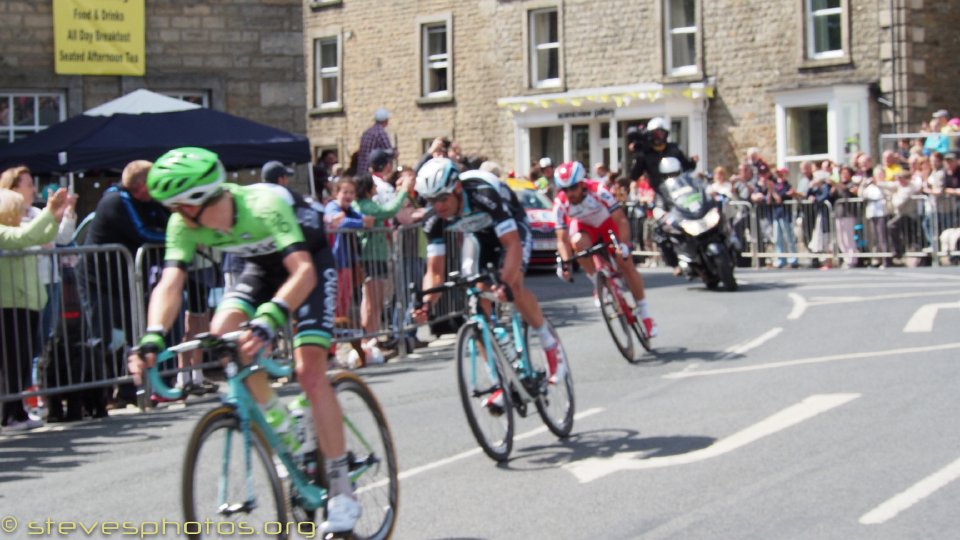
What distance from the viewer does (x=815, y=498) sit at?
792 cm

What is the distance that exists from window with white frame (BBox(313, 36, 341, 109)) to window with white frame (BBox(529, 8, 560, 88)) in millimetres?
8053

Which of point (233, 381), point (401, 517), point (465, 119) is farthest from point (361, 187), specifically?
point (465, 119)

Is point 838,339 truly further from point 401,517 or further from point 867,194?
point 867,194

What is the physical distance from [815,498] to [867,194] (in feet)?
61.4

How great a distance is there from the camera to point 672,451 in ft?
31.0

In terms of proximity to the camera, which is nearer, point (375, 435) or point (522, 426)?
point (375, 435)

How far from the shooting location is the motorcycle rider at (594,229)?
14.1 metres

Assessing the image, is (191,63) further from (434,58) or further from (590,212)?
(434,58)

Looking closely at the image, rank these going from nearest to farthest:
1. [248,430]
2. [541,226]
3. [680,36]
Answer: [248,430], [541,226], [680,36]

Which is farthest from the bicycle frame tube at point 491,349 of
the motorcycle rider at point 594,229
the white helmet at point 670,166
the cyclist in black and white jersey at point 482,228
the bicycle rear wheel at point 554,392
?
the white helmet at point 670,166

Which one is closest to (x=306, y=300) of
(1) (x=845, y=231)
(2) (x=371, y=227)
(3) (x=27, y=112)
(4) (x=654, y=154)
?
(2) (x=371, y=227)

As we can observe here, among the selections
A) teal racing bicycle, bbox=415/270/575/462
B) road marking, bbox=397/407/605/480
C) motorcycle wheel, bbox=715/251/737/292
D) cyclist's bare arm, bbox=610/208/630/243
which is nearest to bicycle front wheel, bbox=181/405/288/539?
road marking, bbox=397/407/605/480

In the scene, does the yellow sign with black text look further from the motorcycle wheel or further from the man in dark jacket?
the man in dark jacket

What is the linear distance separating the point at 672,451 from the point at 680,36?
2963cm
